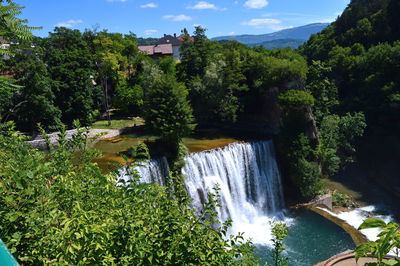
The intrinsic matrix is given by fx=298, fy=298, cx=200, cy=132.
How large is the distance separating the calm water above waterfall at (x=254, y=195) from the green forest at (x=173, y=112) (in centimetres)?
121

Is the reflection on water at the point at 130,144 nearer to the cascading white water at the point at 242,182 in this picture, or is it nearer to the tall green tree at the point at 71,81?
the cascading white water at the point at 242,182

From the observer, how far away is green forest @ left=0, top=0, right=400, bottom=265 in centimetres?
394

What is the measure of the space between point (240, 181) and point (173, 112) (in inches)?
302

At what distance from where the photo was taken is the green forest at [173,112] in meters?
3.94

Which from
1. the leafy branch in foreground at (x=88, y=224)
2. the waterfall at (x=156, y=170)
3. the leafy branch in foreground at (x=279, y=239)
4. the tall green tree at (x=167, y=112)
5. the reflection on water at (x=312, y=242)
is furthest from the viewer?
the tall green tree at (x=167, y=112)

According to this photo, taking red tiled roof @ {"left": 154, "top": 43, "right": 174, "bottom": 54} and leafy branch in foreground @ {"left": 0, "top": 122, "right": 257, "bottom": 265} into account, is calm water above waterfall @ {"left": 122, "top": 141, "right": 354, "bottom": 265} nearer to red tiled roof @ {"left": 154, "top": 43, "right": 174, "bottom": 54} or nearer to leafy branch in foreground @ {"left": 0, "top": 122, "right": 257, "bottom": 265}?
leafy branch in foreground @ {"left": 0, "top": 122, "right": 257, "bottom": 265}

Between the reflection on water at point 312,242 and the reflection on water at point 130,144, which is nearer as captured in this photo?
the reflection on water at point 312,242

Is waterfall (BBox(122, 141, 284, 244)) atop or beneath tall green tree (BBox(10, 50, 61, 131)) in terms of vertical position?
beneath

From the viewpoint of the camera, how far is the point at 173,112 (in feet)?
68.4

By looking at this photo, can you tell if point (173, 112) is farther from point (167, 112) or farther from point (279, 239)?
point (279, 239)

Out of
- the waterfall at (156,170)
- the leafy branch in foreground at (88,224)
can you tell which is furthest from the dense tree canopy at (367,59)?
the leafy branch in foreground at (88,224)

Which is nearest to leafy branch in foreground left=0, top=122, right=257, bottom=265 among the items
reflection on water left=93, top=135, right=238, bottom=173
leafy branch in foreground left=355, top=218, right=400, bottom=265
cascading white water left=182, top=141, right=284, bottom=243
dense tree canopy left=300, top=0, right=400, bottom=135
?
leafy branch in foreground left=355, top=218, right=400, bottom=265

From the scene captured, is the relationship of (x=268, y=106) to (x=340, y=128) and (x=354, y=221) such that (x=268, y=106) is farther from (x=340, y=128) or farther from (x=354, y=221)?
(x=354, y=221)

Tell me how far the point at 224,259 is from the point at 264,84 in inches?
1007
